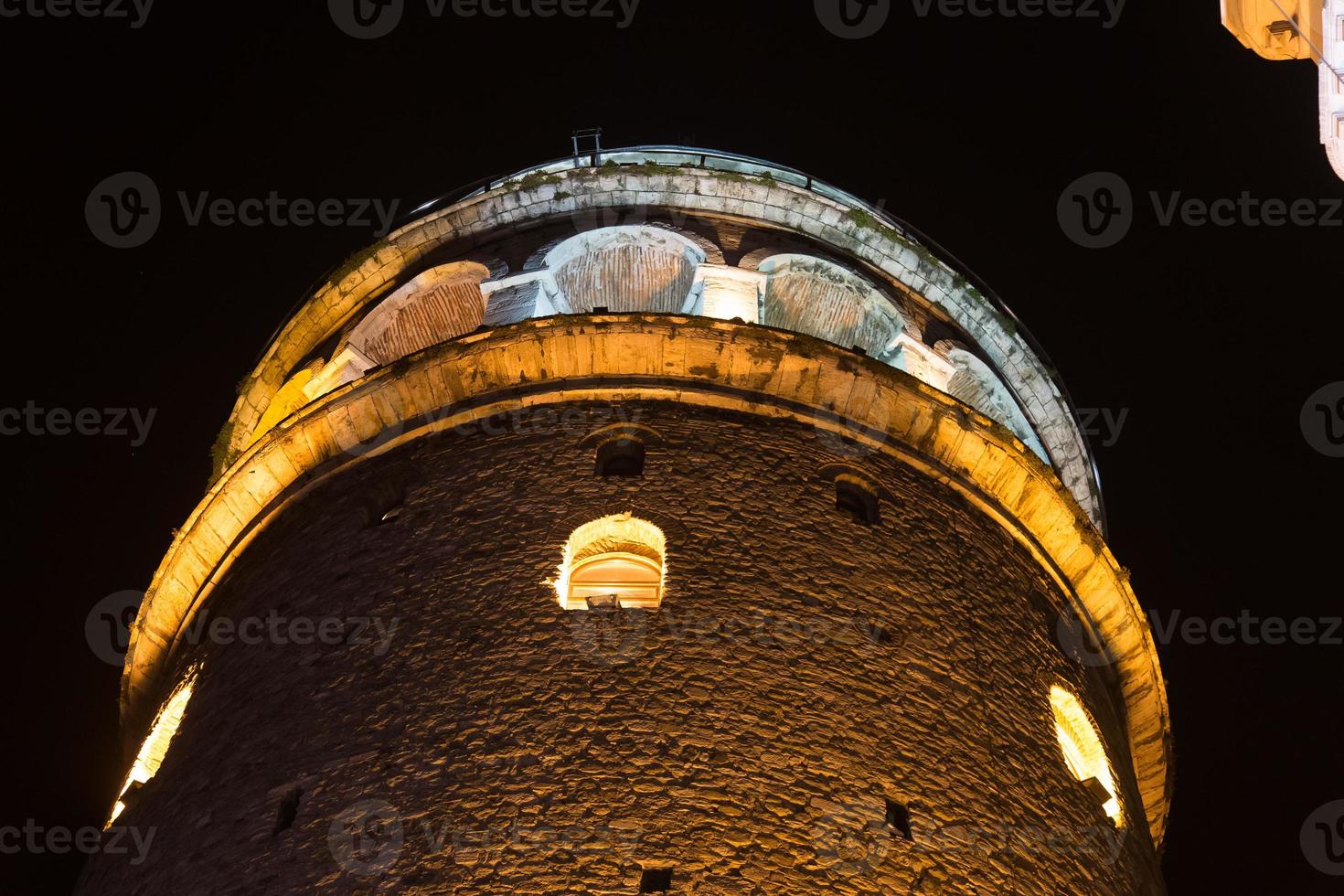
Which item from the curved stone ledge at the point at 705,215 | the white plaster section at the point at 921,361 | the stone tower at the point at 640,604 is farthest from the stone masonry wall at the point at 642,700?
the curved stone ledge at the point at 705,215

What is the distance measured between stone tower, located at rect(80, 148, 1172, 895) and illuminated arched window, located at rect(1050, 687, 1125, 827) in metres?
0.05

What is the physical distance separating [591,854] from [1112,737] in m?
7.33

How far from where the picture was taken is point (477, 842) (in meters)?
11.9

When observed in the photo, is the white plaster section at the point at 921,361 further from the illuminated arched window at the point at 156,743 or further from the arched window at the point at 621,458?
the illuminated arched window at the point at 156,743

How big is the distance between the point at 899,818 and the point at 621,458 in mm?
4719

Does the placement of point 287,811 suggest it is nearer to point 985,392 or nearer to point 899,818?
point 899,818

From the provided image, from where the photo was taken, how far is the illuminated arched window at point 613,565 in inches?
568

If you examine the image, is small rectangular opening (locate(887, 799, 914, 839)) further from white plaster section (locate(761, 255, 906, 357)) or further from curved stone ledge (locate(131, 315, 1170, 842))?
white plaster section (locate(761, 255, 906, 357))

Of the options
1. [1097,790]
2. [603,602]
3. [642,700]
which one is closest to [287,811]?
[642,700]

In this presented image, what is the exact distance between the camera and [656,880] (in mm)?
11578

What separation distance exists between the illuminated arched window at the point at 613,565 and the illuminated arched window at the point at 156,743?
4153mm

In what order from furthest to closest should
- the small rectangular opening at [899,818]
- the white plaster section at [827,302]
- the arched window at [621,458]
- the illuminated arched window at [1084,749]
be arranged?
the white plaster section at [827,302], the arched window at [621,458], the illuminated arched window at [1084,749], the small rectangular opening at [899,818]

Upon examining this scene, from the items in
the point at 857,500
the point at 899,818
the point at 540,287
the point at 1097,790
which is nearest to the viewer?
the point at 899,818

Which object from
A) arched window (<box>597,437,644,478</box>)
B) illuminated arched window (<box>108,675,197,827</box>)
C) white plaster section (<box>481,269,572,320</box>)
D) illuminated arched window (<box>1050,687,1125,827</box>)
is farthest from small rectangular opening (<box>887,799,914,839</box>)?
white plaster section (<box>481,269,572,320</box>)
